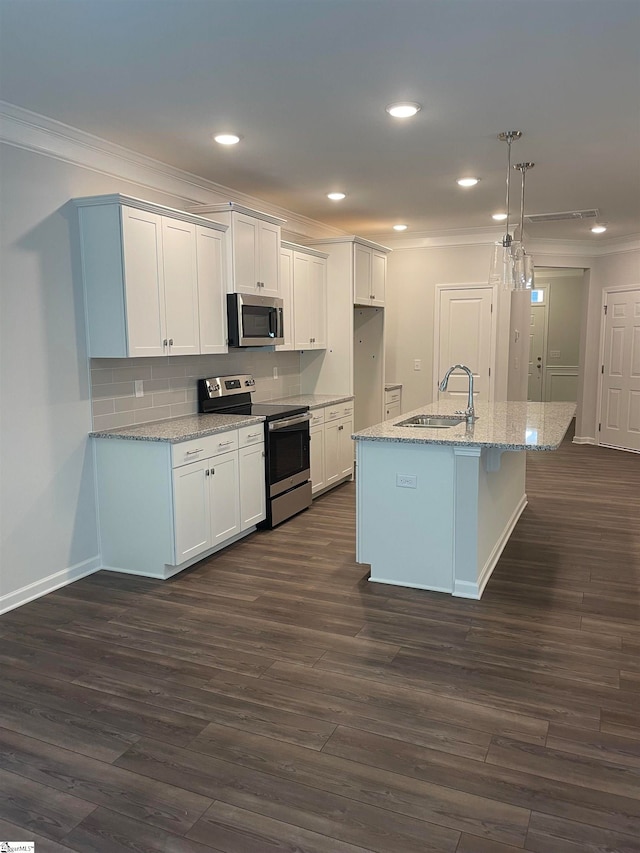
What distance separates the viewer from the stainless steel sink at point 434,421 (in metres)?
4.57

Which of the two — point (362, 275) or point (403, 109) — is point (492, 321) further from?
point (403, 109)

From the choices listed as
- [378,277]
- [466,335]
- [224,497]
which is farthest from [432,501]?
[466,335]

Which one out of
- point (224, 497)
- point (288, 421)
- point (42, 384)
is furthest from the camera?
point (288, 421)

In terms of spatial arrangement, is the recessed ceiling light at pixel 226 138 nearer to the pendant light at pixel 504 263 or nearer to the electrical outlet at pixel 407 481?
the pendant light at pixel 504 263

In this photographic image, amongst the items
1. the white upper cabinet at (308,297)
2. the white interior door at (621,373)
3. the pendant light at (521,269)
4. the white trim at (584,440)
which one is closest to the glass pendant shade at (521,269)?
the pendant light at (521,269)

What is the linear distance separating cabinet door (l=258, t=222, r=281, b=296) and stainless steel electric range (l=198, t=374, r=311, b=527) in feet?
2.62

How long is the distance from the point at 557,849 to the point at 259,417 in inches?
138

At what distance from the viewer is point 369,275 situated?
6.94 metres

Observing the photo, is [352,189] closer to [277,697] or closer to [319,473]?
[319,473]

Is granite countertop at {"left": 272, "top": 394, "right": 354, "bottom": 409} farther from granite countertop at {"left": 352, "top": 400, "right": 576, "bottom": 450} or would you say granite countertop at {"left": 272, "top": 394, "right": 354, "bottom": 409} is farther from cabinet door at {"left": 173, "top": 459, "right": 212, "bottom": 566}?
cabinet door at {"left": 173, "top": 459, "right": 212, "bottom": 566}

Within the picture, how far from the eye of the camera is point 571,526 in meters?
5.13

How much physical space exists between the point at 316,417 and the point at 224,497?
5.53 ft

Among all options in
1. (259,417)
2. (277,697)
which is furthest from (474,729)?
(259,417)

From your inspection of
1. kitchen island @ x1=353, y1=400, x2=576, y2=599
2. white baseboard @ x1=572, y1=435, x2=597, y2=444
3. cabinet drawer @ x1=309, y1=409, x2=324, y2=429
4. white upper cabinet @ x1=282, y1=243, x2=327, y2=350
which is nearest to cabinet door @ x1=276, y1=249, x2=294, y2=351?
white upper cabinet @ x1=282, y1=243, x2=327, y2=350
